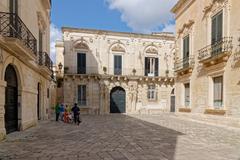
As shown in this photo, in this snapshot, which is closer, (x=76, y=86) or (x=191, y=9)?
(x=191, y=9)

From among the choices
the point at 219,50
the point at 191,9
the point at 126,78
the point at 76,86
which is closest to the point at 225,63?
the point at 219,50

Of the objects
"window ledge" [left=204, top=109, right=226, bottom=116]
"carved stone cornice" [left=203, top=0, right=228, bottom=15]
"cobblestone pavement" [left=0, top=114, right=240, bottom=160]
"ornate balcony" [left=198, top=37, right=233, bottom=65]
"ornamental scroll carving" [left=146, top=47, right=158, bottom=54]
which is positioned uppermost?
"carved stone cornice" [left=203, top=0, right=228, bottom=15]

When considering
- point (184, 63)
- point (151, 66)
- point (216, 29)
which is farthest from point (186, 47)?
point (151, 66)

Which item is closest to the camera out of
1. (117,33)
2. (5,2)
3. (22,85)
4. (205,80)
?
(5,2)

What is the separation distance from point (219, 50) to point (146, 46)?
1450 cm

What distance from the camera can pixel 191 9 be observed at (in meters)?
17.7

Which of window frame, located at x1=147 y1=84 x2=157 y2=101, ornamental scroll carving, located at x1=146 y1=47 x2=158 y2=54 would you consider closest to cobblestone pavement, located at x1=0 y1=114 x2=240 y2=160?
window frame, located at x1=147 y1=84 x2=157 y2=101

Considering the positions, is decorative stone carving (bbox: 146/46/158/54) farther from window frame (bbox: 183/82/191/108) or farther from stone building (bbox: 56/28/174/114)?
window frame (bbox: 183/82/191/108)

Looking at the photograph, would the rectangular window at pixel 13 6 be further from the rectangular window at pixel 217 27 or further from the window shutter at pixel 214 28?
the window shutter at pixel 214 28

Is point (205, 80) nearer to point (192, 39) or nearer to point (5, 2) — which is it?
point (192, 39)

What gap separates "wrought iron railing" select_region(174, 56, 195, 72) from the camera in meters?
17.0

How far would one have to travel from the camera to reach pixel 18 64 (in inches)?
396

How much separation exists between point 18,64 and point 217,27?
35.8ft

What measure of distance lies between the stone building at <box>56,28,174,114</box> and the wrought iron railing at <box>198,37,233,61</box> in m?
11.5
